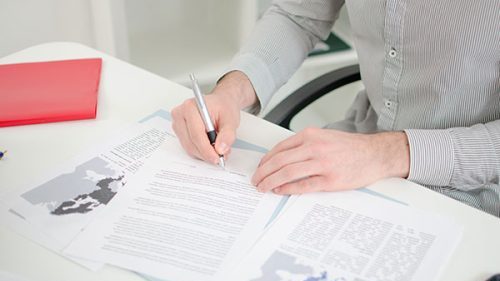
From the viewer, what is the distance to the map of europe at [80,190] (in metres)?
0.73

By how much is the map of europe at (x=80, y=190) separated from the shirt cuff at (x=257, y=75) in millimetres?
356

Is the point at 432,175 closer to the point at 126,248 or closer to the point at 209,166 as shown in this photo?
the point at 209,166

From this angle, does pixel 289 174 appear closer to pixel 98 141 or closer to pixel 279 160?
pixel 279 160

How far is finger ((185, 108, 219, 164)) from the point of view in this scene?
803 millimetres

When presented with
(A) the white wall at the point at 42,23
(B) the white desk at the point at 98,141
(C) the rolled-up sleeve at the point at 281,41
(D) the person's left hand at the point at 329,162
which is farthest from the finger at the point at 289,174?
(A) the white wall at the point at 42,23

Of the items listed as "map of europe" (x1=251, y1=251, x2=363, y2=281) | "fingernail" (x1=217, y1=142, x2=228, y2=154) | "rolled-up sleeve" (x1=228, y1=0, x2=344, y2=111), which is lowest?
"map of europe" (x1=251, y1=251, x2=363, y2=281)

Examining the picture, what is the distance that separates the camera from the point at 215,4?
1.91m

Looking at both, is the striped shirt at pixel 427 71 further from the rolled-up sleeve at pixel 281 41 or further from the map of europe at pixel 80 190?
the map of europe at pixel 80 190

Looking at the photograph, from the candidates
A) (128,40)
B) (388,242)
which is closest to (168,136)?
(388,242)

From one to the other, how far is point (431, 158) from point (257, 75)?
393 millimetres

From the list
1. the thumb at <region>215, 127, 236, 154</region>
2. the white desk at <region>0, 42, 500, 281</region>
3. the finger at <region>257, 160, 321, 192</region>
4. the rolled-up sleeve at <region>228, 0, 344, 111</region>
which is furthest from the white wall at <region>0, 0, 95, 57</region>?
the finger at <region>257, 160, 321, 192</region>

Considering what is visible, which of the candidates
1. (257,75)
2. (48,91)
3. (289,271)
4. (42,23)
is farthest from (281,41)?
(42,23)

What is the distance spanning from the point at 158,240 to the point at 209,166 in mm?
181

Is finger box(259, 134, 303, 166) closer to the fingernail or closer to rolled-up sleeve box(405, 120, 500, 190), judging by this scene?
the fingernail
